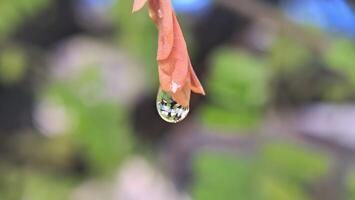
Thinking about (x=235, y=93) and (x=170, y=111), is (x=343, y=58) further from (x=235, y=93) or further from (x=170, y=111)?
(x=170, y=111)

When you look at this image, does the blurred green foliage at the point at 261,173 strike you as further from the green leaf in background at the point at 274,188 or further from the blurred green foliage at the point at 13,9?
the blurred green foliage at the point at 13,9

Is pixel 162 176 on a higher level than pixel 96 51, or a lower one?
lower

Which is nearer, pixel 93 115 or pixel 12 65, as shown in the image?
pixel 93 115

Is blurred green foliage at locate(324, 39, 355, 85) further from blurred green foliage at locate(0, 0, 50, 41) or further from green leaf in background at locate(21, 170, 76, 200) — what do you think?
green leaf in background at locate(21, 170, 76, 200)

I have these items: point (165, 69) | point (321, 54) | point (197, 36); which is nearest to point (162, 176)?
point (197, 36)

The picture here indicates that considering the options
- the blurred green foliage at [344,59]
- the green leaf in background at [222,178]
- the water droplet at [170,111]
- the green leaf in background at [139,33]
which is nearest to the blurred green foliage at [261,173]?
the green leaf in background at [222,178]

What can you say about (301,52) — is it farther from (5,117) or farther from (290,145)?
(5,117)

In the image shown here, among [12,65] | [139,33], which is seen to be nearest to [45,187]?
[12,65]

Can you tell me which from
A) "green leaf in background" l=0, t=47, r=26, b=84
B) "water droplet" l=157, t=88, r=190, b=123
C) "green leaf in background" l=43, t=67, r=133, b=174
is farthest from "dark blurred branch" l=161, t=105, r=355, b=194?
"water droplet" l=157, t=88, r=190, b=123
